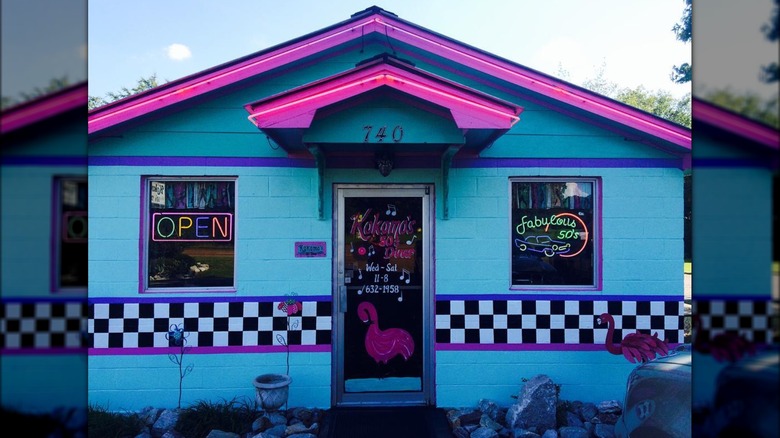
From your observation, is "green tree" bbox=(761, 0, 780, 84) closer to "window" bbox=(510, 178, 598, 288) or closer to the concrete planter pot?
"window" bbox=(510, 178, 598, 288)

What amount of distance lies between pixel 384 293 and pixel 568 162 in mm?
2322

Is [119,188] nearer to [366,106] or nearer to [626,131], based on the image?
[366,106]

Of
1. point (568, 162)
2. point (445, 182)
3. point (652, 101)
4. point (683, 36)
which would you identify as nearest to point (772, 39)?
point (445, 182)

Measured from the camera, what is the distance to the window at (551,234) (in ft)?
15.8

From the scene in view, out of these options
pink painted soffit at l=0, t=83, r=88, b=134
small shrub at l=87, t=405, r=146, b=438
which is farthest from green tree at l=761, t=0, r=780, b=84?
small shrub at l=87, t=405, r=146, b=438

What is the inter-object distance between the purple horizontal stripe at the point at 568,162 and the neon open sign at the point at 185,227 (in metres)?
2.52

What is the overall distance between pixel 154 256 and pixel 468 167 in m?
3.29

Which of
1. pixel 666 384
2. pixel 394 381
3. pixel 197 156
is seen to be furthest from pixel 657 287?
pixel 197 156

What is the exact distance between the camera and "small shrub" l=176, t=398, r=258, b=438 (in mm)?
4199

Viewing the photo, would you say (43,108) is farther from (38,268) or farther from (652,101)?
(652,101)

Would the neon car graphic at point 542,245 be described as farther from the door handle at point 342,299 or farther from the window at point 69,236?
the window at point 69,236

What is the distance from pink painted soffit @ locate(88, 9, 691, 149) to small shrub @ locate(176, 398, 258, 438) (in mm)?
2795

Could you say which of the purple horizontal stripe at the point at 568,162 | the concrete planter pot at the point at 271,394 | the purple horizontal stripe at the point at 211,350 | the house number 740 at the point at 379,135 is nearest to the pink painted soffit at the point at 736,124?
the house number 740 at the point at 379,135

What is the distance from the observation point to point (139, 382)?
4.59m
